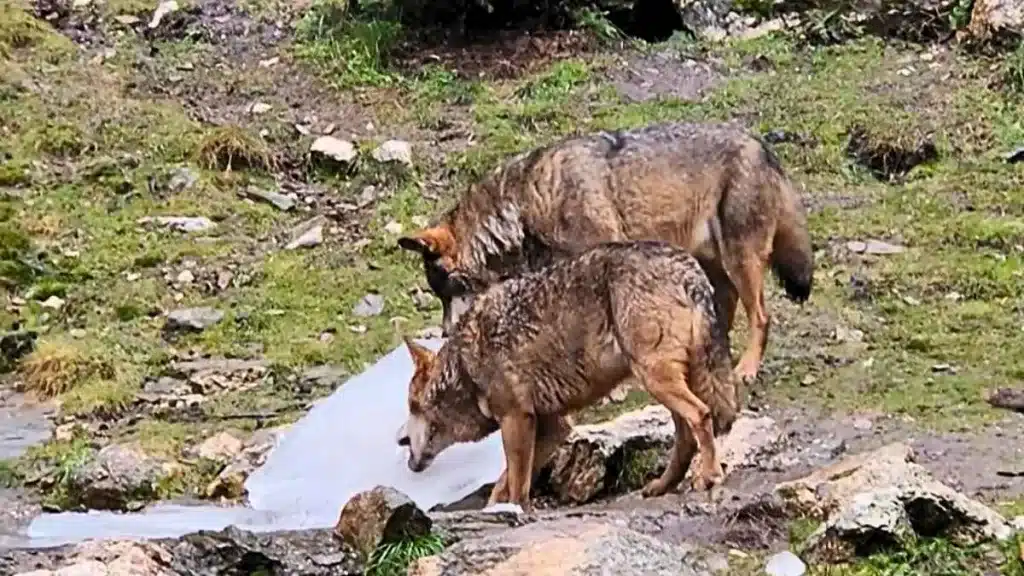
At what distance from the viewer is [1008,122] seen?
42.5ft

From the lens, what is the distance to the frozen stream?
737 cm

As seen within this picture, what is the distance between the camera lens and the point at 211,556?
17.6ft

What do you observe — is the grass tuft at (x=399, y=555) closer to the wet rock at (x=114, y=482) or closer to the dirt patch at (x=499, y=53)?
the wet rock at (x=114, y=482)

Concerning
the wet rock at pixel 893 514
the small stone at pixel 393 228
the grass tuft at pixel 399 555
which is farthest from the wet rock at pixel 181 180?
the wet rock at pixel 893 514

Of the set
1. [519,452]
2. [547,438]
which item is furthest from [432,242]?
[519,452]

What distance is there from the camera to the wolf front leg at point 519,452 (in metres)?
7.11

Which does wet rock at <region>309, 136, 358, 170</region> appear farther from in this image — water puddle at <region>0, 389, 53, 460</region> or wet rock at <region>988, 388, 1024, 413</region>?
wet rock at <region>988, 388, 1024, 413</region>

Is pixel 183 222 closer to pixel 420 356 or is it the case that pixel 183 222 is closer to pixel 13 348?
pixel 13 348

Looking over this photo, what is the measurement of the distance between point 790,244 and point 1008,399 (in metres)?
1.65

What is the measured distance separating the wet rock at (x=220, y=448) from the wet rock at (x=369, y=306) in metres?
2.00

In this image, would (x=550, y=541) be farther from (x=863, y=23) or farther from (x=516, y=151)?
(x=863, y=23)

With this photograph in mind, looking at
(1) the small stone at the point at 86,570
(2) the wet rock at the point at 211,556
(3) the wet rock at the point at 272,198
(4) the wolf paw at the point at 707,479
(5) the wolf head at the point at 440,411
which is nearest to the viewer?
(1) the small stone at the point at 86,570

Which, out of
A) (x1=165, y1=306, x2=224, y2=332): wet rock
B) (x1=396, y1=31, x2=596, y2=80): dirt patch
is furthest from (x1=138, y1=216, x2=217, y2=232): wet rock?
(x1=396, y1=31, x2=596, y2=80): dirt patch

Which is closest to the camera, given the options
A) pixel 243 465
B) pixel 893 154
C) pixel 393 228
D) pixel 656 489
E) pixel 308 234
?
pixel 656 489
